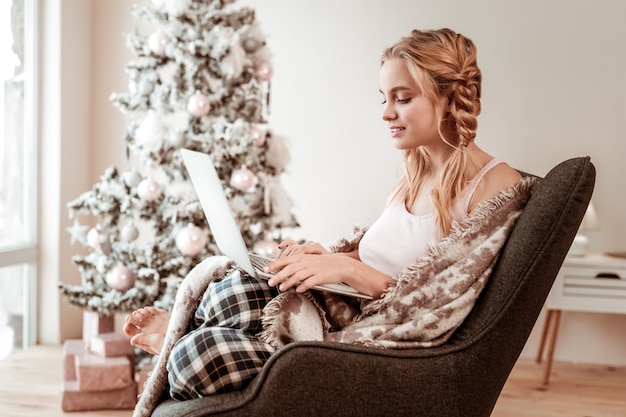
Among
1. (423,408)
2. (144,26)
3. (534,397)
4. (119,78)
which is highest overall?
(144,26)

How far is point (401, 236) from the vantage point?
1.79m

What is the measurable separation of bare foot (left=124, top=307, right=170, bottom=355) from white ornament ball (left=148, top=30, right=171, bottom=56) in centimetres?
157

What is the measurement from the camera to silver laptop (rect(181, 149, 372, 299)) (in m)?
1.58

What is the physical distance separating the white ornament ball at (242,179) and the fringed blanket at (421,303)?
4.83ft

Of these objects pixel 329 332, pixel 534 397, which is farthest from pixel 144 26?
pixel 329 332

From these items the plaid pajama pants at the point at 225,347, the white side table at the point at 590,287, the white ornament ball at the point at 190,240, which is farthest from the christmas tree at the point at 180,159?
the plaid pajama pants at the point at 225,347

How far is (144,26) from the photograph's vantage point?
418 cm

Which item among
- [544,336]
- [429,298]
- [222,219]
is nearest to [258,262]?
[222,219]

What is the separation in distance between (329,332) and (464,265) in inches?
12.7

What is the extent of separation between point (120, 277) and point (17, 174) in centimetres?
114

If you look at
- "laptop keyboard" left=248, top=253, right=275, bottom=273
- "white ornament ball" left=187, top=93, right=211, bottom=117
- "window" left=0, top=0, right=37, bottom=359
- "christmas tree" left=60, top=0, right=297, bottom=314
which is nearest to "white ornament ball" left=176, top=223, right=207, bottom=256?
"christmas tree" left=60, top=0, right=297, bottom=314

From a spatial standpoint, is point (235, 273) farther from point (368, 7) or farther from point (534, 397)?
point (368, 7)

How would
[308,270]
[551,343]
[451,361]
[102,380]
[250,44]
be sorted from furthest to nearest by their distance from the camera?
[551,343]
[250,44]
[102,380]
[308,270]
[451,361]

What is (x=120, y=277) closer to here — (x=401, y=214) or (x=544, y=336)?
(x=401, y=214)
